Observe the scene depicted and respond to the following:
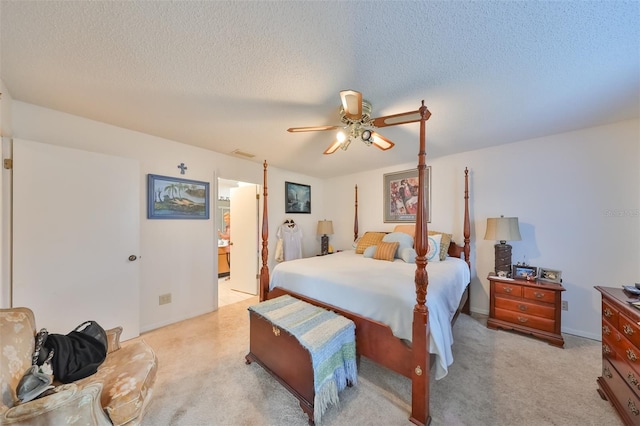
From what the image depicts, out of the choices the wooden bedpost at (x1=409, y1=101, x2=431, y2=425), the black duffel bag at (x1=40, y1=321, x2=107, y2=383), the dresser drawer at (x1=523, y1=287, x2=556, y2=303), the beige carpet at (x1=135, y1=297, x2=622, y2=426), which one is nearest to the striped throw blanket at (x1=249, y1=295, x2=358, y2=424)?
the beige carpet at (x1=135, y1=297, x2=622, y2=426)

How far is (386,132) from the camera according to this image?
266 centimetres

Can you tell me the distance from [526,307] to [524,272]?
42 cm

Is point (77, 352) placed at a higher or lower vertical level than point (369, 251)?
lower

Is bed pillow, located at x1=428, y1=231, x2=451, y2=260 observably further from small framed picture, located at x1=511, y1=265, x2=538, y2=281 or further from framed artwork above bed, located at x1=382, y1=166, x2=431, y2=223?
small framed picture, located at x1=511, y1=265, x2=538, y2=281

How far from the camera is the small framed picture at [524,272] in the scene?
2.66 meters

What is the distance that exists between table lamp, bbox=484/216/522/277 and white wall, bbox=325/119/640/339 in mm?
283

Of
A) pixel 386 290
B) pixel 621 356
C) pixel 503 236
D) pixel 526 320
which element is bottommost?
pixel 526 320

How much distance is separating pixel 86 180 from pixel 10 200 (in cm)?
49

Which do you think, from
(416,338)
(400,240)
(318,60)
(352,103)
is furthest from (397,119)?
(400,240)

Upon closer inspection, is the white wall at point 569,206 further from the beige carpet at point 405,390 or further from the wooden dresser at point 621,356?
the wooden dresser at point 621,356

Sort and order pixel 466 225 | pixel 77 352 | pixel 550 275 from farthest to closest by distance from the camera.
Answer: pixel 466 225
pixel 550 275
pixel 77 352

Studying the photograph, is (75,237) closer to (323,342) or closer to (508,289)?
(323,342)

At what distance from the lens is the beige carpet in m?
1.50

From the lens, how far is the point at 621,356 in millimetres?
1478
